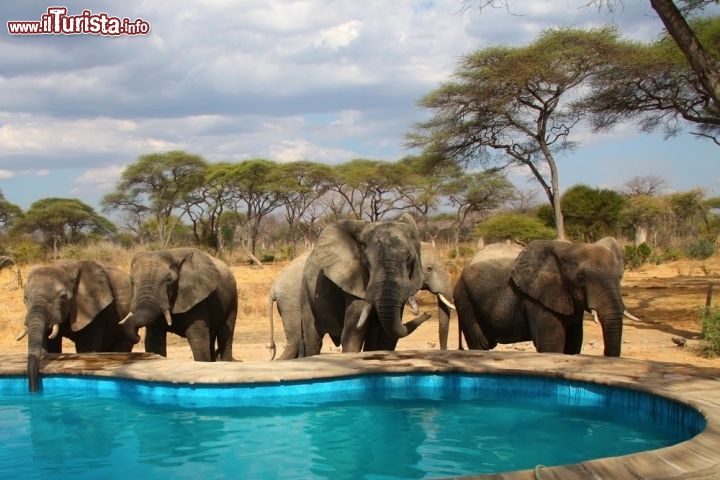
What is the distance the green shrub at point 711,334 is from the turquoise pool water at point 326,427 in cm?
438

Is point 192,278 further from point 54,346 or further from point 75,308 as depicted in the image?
point 54,346

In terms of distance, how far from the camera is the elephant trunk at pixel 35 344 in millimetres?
7562

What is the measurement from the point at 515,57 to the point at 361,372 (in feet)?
50.5

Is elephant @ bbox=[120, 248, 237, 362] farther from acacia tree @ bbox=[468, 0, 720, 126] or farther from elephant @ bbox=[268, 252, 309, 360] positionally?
acacia tree @ bbox=[468, 0, 720, 126]

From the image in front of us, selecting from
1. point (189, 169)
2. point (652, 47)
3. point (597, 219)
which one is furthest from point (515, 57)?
point (189, 169)

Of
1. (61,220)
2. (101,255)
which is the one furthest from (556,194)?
(61,220)

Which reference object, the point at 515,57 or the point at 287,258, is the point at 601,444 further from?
the point at 287,258

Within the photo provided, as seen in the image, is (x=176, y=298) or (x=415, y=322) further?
(x=176, y=298)

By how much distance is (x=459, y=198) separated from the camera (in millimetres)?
38688

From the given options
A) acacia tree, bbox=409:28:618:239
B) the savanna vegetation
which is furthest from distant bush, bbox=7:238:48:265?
acacia tree, bbox=409:28:618:239

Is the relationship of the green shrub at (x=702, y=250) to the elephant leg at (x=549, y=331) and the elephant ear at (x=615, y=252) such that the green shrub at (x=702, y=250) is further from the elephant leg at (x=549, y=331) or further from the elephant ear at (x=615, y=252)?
the elephant leg at (x=549, y=331)

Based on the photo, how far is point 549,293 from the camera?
8.02 metres

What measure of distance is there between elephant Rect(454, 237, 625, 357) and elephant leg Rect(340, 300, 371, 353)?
5.84 feet

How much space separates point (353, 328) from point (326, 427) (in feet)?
4.91
